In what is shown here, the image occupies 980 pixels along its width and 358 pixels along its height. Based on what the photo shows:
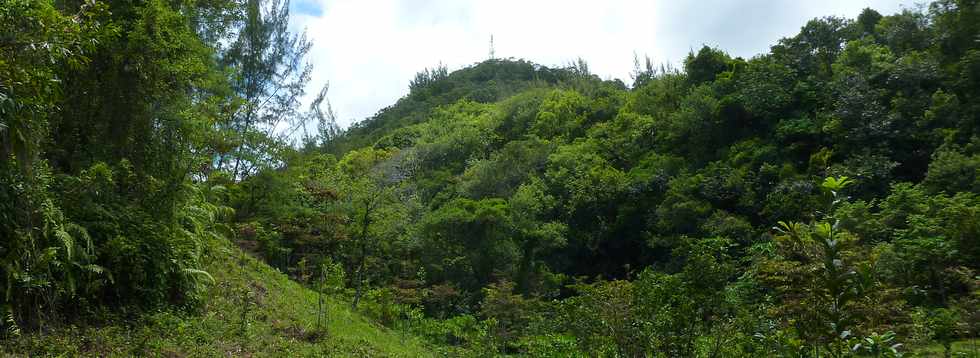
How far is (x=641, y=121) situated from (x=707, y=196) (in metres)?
9.90

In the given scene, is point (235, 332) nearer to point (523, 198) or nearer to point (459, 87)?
point (523, 198)

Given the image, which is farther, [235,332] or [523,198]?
[523,198]

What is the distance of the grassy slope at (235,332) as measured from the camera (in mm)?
6484

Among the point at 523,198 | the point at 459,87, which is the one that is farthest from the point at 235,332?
the point at 459,87

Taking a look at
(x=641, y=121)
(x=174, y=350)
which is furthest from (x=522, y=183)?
(x=174, y=350)

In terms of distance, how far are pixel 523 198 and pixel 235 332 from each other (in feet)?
65.1

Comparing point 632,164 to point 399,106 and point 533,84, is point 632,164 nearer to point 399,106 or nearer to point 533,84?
point 533,84

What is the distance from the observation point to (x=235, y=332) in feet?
28.0

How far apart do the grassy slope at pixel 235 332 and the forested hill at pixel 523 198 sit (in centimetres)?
11

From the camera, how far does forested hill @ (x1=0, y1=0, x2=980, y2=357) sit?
20.1 ft

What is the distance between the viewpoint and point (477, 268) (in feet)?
83.6

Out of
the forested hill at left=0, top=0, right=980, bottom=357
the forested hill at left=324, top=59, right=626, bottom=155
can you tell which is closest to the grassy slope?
the forested hill at left=0, top=0, right=980, bottom=357

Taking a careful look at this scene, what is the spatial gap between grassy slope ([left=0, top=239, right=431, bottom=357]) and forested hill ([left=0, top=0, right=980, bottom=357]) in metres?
0.11

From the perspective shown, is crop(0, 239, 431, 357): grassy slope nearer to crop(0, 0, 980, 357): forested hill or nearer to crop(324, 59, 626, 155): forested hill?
crop(0, 0, 980, 357): forested hill
